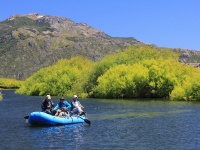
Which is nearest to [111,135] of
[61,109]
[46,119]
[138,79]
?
[46,119]

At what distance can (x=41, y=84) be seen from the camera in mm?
122062

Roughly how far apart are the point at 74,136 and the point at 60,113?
789 centimetres

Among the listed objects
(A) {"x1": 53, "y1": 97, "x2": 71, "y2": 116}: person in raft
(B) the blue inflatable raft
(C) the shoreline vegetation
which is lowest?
(B) the blue inflatable raft

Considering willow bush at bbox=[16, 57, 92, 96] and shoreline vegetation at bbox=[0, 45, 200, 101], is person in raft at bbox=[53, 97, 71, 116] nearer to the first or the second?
shoreline vegetation at bbox=[0, 45, 200, 101]

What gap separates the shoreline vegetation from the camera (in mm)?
85394

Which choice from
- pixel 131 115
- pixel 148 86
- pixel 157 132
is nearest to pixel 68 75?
pixel 148 86

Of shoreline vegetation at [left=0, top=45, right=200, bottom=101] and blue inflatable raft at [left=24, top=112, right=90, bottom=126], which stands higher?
shoreline vegetation at [left=0, top=45, right=200, bottom=101]

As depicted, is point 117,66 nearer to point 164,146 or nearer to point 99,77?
point 99,77

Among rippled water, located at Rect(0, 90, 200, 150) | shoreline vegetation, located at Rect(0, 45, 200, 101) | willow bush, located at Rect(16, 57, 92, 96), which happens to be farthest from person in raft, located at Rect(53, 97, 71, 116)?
willow bush, located at Rect(16, 57, 92, 96)

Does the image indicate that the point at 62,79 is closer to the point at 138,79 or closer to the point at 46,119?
the point at 138,79

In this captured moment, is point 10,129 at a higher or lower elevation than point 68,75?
lower

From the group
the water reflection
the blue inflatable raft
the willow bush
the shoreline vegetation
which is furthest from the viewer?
the willow bush

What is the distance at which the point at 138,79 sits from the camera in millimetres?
89062

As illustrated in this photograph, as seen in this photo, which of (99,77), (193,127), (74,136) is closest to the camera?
(74,136)
